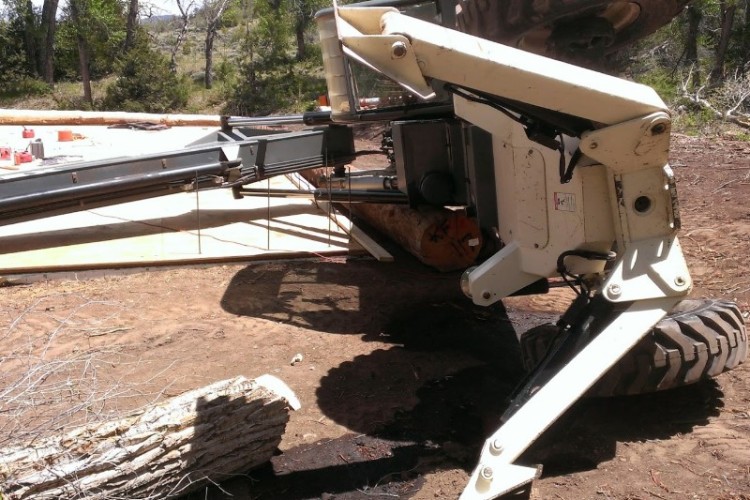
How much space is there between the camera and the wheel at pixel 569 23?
4051 millimetres

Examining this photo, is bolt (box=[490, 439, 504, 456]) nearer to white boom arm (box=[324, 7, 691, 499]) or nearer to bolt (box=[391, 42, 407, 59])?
white boom arm (box=[324, 7, 691, 499])

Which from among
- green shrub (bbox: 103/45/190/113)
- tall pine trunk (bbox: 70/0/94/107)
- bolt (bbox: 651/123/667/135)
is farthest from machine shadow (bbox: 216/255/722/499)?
tall pine trunk (bbox: 70/0/94/107)

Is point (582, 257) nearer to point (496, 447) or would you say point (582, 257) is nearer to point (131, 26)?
point (496, 447)

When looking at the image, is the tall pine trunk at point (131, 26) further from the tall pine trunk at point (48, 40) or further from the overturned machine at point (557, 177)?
the overturned machine at point (557, 177)

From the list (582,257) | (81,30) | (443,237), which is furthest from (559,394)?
(81,30)

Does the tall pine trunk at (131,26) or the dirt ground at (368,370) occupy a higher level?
the tall pine trunk at (131,26)

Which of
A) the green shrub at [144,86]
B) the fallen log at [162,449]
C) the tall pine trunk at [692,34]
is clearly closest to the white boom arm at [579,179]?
the fallen log at [162,449]

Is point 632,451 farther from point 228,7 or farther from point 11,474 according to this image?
point 228,7

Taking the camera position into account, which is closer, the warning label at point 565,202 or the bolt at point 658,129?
the bolt at point 658,129

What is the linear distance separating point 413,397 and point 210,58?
28.4 meters

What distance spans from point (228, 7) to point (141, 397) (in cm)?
3368

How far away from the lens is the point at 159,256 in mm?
7570

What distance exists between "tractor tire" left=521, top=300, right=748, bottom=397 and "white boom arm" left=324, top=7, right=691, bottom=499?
0.49m

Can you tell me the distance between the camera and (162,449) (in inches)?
140
